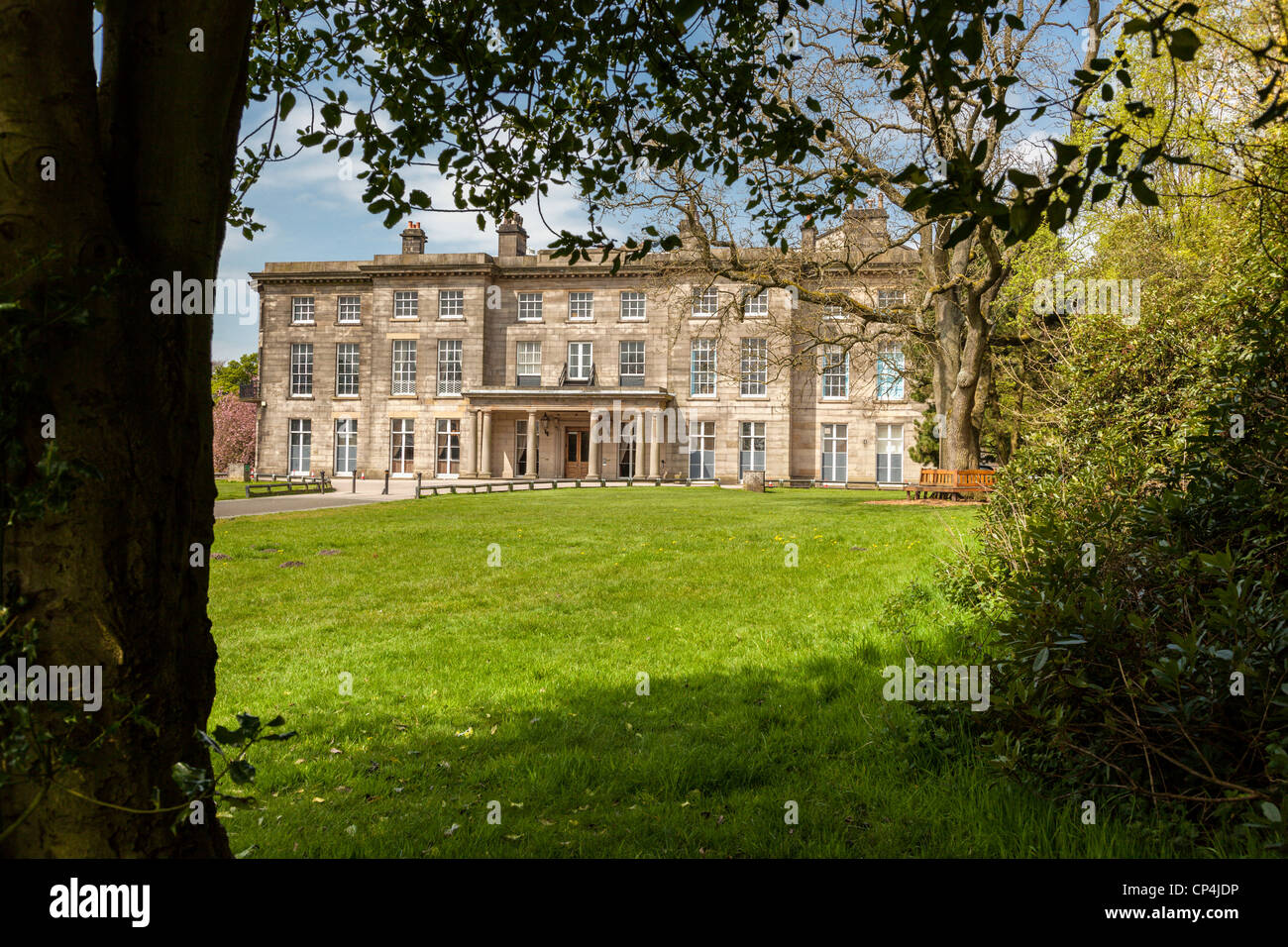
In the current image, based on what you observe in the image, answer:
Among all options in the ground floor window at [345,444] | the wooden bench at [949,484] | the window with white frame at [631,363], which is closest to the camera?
the wooden bench at [949,484]

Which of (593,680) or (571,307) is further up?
(571,307)

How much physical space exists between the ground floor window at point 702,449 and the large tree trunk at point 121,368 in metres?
41.1

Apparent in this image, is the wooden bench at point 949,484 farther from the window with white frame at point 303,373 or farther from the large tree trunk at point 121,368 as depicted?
the window with white frame at point 303,373

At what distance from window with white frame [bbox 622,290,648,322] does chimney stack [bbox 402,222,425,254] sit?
1405 centimetres

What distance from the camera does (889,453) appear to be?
42719 mm

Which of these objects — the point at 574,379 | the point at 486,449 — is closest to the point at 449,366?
the point at 486,449

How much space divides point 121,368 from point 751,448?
41.9m

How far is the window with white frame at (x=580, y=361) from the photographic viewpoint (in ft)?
148

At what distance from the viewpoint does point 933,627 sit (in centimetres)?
640

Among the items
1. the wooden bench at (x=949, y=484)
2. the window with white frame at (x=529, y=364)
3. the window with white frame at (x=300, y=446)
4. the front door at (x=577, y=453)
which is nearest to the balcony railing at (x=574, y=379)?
the window with white frame at (x=529, y=364)
